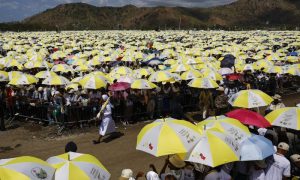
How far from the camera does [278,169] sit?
7.04 m

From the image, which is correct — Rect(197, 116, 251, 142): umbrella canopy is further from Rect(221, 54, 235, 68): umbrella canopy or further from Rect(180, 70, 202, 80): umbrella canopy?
Rect(221, 54, 235, 68): umbrella canopy

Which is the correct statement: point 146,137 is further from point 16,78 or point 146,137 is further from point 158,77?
point 16,78

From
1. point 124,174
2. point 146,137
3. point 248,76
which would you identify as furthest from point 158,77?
point 124,174

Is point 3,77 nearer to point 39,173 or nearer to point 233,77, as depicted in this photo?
point 233,77

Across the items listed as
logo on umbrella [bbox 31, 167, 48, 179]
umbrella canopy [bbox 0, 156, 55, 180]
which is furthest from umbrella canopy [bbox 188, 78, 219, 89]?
logo on umbrella [bbox 31, 167, 48, 179]

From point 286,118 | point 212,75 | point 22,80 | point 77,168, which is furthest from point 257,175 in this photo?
point 22,80

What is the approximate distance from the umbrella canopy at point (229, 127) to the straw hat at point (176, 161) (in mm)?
791

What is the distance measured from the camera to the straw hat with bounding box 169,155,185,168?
716 cm

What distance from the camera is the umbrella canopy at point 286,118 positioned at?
27.6 feet

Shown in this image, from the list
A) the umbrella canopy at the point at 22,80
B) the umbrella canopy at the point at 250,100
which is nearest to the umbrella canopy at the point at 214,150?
the umbrella canopy at the point at 250,100

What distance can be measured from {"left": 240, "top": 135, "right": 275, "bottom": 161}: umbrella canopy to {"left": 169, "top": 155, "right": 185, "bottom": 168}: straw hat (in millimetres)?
1122

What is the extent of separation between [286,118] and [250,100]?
104 inches

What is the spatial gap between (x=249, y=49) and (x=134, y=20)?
492 feet

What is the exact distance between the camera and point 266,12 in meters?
186
